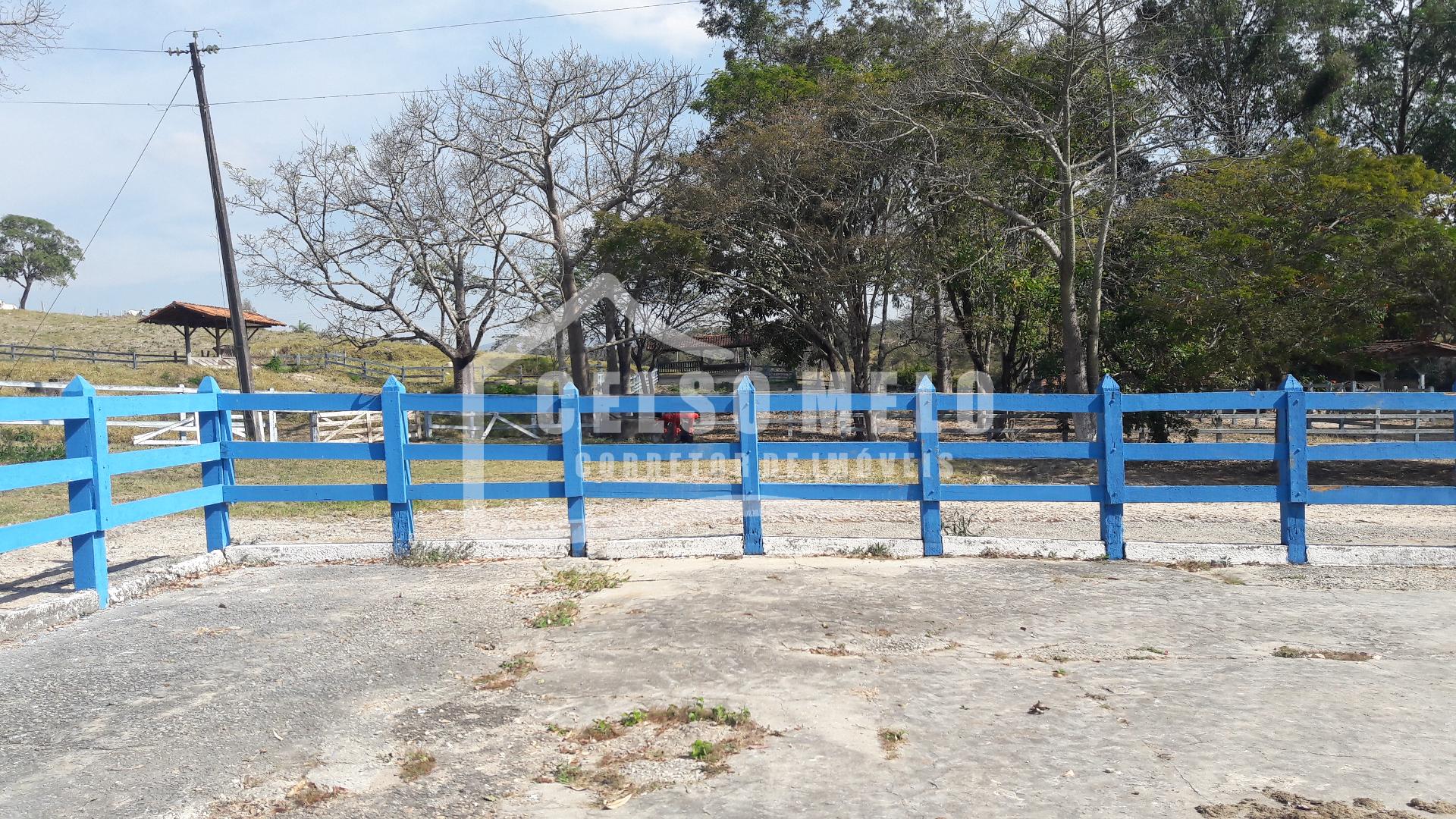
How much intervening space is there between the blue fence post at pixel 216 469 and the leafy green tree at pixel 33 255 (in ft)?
252

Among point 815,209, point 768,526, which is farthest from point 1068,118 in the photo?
point 768,526

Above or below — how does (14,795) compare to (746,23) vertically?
below

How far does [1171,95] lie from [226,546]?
21.1m

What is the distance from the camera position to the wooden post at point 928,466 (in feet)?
25.9

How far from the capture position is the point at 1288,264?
19453 mm

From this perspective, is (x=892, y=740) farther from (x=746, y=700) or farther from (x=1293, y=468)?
(x=1293, y=468)

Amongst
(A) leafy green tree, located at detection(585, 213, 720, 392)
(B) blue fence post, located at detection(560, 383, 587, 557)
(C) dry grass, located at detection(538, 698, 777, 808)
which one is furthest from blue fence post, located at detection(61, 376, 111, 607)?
(A) leafy green tree, located at detection(585, 213, 720, 392)

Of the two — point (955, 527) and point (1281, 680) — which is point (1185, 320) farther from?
point (1281, 680)

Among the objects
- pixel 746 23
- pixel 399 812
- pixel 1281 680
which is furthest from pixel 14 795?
pixel 746 23

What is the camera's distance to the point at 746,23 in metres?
39.4

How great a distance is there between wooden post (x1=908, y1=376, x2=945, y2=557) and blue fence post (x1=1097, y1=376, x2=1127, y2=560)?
51.8 inches

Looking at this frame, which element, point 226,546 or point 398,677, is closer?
point 398,677

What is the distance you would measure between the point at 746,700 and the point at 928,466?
3732 mm

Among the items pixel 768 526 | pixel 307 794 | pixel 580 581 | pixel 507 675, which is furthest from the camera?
pixel 768 526
